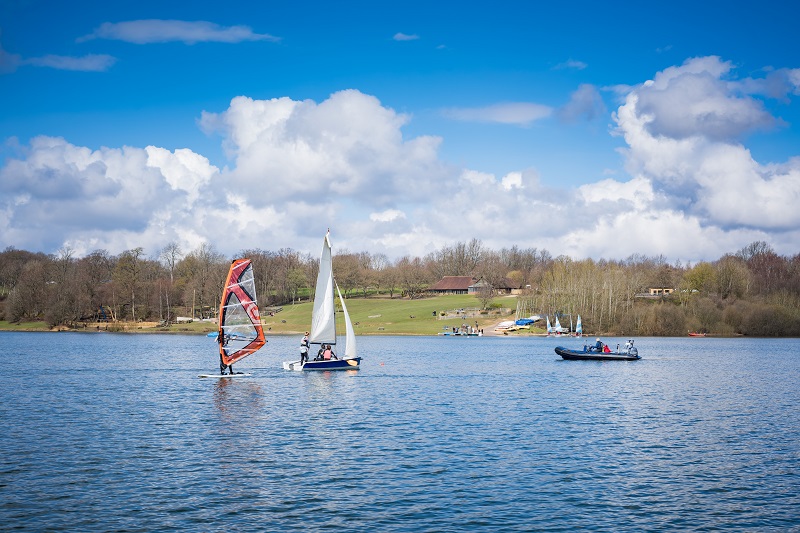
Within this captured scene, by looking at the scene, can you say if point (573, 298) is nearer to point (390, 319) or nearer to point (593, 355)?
point (390, 319)

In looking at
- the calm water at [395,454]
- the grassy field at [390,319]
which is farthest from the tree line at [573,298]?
the calm water at [395,454]

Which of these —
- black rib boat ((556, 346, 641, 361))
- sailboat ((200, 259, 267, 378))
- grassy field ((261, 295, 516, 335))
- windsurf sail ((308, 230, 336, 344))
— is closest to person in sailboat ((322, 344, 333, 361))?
windsurf sail ((308, 230, 336, 344))

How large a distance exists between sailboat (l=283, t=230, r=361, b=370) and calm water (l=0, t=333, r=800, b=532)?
125 inches

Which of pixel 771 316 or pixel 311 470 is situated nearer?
pixel 311 470

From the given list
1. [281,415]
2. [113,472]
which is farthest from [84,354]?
[113,472]

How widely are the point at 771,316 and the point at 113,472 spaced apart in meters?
137

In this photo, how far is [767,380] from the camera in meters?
61.6

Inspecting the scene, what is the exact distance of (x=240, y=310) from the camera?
52500 millimetres

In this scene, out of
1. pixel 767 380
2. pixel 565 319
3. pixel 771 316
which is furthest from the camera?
pixel 565 319

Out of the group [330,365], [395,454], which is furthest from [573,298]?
[395,454]

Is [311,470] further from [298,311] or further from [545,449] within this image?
[298,311]

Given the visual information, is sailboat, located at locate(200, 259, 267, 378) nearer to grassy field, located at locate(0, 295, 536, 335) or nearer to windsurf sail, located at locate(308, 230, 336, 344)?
windsurf sail, located at locate(308, 230, 336, 344)

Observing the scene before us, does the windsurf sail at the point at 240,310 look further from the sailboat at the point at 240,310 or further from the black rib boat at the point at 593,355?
the black rib boat at the point at 593,355

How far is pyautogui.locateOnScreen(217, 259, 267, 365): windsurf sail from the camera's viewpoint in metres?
51.1
